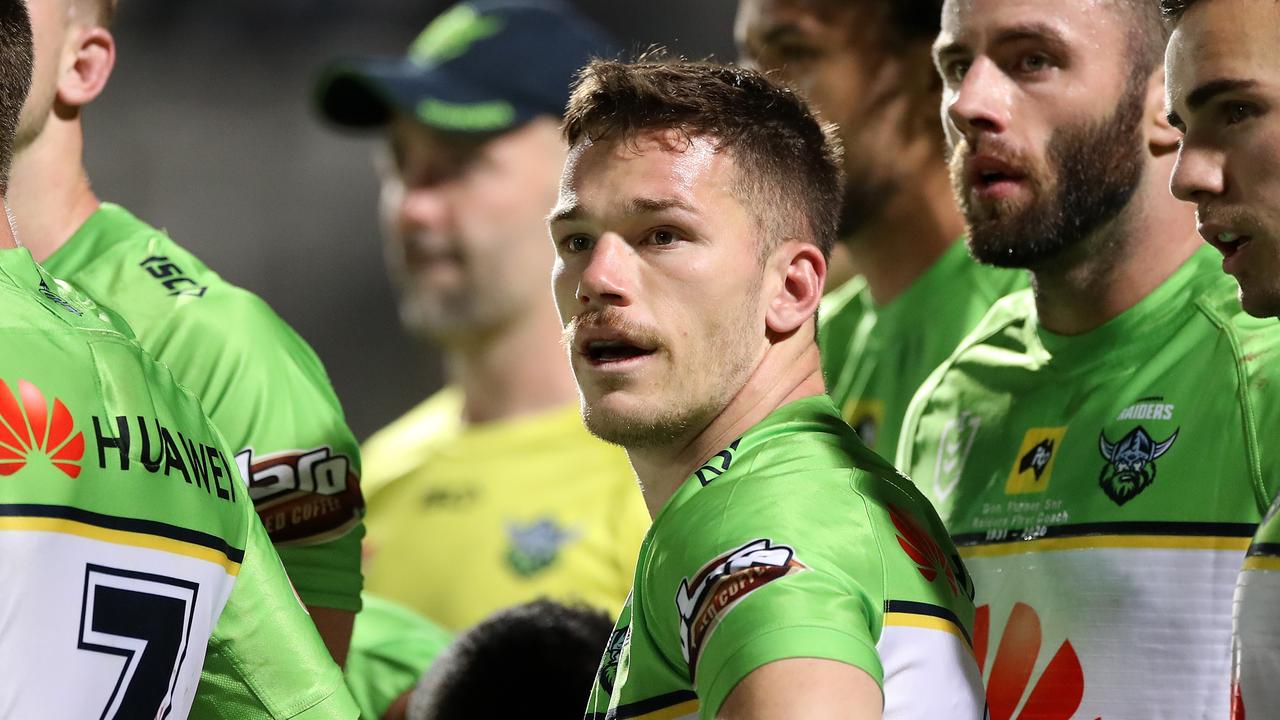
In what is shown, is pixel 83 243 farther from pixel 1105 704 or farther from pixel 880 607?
pixel 1105 704

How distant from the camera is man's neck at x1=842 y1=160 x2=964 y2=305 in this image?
408 cm

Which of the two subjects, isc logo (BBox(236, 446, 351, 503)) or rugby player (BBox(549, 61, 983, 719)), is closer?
rugby player (BBox(549, 61, 983, 719))

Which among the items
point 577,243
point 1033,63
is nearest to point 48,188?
point 577,243

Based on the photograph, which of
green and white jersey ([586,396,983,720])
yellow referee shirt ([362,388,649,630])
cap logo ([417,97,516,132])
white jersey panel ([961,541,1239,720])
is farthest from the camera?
cap logo ([417,97,516,132])

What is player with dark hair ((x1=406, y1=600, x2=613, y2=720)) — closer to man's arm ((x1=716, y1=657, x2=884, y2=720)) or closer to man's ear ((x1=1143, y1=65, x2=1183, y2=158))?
man's arm ((x1=716, y1=657, x2=884, y2=720))

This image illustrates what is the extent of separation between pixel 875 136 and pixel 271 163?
5.36m

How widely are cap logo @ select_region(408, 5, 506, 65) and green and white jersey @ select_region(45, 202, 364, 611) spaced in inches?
99.7

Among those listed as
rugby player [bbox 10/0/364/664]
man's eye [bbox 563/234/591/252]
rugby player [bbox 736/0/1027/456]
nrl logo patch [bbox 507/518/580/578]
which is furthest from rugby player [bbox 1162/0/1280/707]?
nrl logo patch [bbox 507/518/580/578]

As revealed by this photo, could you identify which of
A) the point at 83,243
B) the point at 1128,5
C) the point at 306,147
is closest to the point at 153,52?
the point at 306,147

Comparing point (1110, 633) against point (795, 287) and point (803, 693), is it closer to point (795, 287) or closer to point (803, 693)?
point (795, 287)

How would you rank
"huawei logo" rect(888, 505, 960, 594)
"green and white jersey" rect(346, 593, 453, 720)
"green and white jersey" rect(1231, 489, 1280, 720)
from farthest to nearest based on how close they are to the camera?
"green and white jersey" rect(346, 593, 453, 720), "huawei logo" rect(888, 505, 960, 594), "green and white jersey" rect(1231, 489, 1280, 720)

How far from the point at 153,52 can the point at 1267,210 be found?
7.50 meters

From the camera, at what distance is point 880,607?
6.69 ft

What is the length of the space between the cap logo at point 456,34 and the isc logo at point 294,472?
8.95 ft
